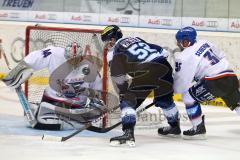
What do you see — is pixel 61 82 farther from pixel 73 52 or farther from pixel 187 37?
pixel 187 37

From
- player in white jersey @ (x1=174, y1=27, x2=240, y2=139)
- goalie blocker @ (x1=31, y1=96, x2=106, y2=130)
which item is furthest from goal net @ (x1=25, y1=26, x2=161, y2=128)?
player in white jersey @ (x1=174, y1=27, x2=240, y2=139)

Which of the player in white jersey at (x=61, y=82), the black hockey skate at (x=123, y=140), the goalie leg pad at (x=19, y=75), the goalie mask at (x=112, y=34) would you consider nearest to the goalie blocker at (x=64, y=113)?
the player in white jersey at (x=61, y=82)

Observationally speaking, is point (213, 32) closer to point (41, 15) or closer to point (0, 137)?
point (41, 15)

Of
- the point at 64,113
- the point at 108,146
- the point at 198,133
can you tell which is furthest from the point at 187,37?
the point at 64,113

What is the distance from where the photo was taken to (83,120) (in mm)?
4188

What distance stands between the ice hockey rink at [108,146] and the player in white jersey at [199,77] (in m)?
0.24

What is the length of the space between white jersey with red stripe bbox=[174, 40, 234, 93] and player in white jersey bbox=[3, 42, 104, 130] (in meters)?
0.74

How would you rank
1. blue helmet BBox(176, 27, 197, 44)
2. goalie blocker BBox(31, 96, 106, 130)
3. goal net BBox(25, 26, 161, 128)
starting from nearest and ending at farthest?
blue helmet BBox(176, 27, 197, 44)
goalie blocker BBox(31, 96, 106, 130)
goal net BBox(25, 26, 161, 128)

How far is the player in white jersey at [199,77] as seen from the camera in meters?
3.74

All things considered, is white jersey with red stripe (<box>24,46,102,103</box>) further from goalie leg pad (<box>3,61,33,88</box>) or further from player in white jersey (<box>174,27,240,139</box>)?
player in white jersey (<box>174,27,240,139</box>)

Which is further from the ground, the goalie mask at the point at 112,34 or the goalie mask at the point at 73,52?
the goalie mask at the point at 112,34

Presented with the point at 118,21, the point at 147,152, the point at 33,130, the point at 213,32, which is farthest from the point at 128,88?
the point at 118,21

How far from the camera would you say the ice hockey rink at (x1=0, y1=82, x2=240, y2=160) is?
3.11 m

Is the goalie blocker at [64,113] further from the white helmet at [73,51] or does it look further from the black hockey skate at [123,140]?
the black hockey skate at [123,140]
